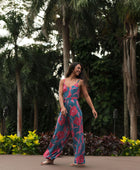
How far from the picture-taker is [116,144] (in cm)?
704

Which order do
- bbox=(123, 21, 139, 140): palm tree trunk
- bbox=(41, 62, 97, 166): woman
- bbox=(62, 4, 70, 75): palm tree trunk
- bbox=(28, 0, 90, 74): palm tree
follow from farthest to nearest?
bbox=(123, 21, 139, 140): palm tree trunk → bbox=(62, 4, 70, 75): palm tree trunk → bbox=(28, 0, 90, 74): palm tree → bbox=(41, 62, 97, 166): woman

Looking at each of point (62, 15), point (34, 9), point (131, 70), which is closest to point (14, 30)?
point (34, 9)

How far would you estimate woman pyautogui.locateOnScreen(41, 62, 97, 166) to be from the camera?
4827 mm

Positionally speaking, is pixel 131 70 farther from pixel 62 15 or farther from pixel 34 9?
pixel 34 9

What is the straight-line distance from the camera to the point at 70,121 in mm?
4891

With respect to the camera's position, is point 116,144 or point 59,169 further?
point 116,144

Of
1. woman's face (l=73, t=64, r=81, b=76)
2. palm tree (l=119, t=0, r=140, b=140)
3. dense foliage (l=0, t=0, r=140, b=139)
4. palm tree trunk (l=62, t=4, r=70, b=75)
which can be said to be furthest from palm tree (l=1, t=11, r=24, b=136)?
woman's face (l=73, t=64, r=81, b=76)

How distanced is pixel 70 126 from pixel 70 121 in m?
0.09

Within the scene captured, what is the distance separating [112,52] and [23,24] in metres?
6.25

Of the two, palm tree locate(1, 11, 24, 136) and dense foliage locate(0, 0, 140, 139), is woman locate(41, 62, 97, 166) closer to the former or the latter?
dense foliage locate(0, 0, 140, 139)

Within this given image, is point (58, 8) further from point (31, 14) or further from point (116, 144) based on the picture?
point (116, 144)

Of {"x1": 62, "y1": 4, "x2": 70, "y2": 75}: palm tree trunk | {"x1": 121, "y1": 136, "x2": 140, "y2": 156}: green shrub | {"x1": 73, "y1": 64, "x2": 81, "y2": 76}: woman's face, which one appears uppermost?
{"x1": 62, "y1": 4, "x2": 70, "y2": 75}: palm tree trunk

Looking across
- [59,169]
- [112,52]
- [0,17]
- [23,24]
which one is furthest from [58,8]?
[59,169]

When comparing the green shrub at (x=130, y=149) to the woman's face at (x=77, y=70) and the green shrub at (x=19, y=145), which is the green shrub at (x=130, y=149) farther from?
the woman's face at (x=77, y=70)
